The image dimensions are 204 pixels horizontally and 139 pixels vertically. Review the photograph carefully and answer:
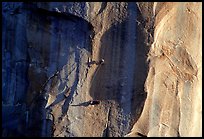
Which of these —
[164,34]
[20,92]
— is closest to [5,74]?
[20,92]

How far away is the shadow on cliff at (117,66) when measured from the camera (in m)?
1.49

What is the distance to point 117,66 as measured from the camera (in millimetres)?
1498

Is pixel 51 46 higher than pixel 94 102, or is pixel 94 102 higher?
pixel 51 46

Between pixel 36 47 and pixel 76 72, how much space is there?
16 cm

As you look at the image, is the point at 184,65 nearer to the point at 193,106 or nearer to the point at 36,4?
the point at 193,106

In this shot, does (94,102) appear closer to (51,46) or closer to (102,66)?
(102,66)

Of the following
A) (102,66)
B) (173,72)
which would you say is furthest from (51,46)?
(173,72)

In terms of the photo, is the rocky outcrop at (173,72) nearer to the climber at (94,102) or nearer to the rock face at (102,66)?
the rock face at (102,66)

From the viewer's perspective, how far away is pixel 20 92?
1.61 metres

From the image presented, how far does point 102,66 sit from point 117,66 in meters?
0.05

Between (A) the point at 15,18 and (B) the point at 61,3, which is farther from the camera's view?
(A) the point at 15,18

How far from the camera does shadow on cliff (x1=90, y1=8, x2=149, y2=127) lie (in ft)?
4.90

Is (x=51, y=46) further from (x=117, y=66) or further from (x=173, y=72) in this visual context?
(x=173, y=72)

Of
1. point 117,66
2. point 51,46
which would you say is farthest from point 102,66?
point 51,46
